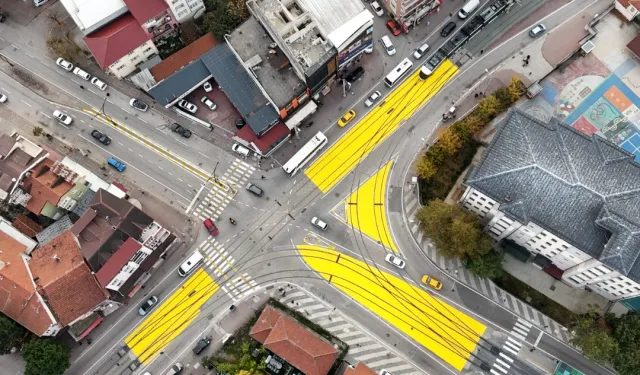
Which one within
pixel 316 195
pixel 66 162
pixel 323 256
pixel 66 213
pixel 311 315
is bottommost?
pixel 66 213

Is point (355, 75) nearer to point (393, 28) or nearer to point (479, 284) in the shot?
point (393, 28)

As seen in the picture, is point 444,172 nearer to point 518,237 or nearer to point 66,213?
point 518,237

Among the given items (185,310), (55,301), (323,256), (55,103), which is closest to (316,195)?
(323,256)

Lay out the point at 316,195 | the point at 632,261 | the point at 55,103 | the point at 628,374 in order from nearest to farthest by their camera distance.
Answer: the point at 632,261, the point at 628,374, the point at 316,195, the point at 55,103

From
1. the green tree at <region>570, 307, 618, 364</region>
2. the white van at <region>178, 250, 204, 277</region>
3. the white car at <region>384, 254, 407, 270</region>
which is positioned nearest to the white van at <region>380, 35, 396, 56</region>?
the white car at <region>384, 254, 407, 270</region>

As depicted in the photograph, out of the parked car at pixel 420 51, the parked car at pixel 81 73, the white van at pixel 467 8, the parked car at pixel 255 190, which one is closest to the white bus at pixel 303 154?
the parked car at pixel 255 190

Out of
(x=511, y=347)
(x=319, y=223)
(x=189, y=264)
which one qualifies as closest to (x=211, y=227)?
(x=189, y=264)

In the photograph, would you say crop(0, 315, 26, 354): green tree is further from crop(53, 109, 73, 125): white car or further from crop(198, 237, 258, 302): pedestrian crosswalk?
crop(53, 109, 73, 125): white car
